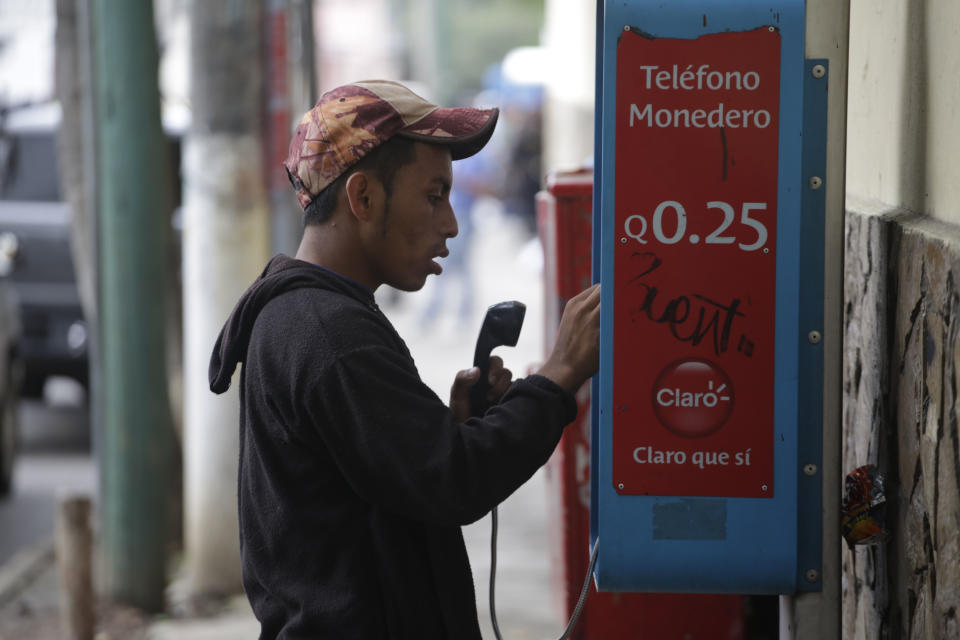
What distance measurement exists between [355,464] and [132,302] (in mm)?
3820

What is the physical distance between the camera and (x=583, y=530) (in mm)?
3883

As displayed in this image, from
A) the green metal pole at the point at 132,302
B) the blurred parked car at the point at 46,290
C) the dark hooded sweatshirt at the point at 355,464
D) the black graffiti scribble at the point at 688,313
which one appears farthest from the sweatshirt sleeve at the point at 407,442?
the blurred parked car at the point at 46,290

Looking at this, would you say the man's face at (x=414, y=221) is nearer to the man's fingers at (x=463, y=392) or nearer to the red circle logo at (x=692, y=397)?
the man's fingers at (x=463, y=392)

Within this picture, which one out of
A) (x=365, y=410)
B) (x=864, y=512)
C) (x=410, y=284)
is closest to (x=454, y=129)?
(x=410, y=284)

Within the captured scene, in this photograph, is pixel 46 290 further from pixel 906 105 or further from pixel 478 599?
pixel 906 105

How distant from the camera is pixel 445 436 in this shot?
210 centimetres

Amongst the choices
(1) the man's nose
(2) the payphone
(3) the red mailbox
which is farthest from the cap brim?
(3) the red mailbox

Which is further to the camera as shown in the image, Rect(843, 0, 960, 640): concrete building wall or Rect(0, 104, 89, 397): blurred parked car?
Rect(0, 104, 89, 397): blurred parked car

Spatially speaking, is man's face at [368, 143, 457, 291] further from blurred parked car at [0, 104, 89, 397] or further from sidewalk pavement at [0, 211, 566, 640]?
blurred parked car at [0, 104, 89, 397]

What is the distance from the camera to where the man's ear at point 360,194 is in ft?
7.42

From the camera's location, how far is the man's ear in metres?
2.26

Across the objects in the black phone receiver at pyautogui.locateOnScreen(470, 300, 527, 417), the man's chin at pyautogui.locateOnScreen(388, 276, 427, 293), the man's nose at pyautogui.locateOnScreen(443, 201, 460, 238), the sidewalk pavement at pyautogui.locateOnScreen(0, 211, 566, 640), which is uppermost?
the man's nose at pyautogui.locateOnScreen(443, 201, 460, 238)

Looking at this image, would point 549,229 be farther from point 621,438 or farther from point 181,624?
point 181,624

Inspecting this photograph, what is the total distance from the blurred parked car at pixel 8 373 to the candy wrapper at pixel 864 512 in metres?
6.45
